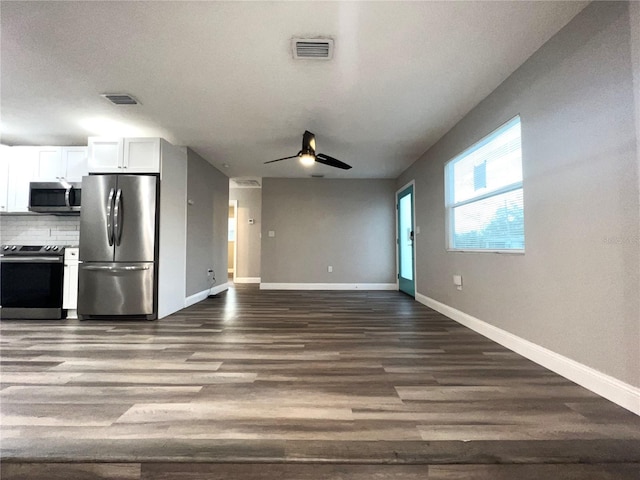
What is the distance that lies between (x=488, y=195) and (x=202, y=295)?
14.7 feet

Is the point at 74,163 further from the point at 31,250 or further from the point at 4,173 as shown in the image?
the point at 31,250

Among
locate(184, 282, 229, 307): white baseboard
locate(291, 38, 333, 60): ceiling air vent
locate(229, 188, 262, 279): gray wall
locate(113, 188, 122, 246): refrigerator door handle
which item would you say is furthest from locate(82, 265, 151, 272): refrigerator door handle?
locate(229, 188, 262, 279): gray wall

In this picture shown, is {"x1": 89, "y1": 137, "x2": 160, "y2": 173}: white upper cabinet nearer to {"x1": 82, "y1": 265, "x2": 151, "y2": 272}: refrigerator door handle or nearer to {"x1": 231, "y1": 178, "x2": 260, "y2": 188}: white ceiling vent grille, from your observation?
{"x1": 82, "y1": 265, "x2": 151, "y2": 272}: refrigerator door handle

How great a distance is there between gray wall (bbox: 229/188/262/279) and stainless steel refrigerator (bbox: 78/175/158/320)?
13.6ft

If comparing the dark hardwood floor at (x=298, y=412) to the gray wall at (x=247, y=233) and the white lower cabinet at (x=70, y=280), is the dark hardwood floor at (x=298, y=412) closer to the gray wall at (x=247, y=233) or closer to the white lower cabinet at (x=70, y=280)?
the white lower cabinet at (x=70, y=280)

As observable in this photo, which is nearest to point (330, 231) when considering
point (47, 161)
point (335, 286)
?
point (335, 286)

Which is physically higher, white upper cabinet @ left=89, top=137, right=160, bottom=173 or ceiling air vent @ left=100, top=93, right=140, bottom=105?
ceiling air vent @ left=100, top=93, right=140, bottom=105

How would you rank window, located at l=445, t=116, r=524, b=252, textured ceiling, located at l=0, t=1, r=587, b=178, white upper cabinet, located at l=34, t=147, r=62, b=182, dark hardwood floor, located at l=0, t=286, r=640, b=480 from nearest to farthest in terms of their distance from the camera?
1. dark hardwood floor, located at l=0, t=286, r=640, b=480
2. textured ceiling, located at l=0, t=1, r=587, b=178
3. window, located at l=445, t=116, r=524, b=252
4. white upper cabinet, located at l=34, t=147, r=62, b=182

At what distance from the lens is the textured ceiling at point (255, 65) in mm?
1837

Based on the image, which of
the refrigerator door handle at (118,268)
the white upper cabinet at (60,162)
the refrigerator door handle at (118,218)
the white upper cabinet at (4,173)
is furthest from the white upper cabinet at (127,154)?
the white upper cabinet at (4,173)

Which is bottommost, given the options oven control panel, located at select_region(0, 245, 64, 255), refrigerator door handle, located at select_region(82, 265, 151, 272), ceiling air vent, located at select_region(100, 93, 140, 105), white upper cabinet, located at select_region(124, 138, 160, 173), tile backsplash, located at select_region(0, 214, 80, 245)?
refrigerator door handle, located at select_region(82, 265, 151, 272)

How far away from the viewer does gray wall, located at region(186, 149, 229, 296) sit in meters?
4.51

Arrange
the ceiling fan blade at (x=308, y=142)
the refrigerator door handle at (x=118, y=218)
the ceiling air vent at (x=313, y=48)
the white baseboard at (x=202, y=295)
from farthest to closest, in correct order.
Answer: the white baseboard at (x=202, y=295) < the ceiling fan blade at (x=308, y=142) < the refrigerator door handle at (x=118, y=218) < the ceiling air vent at (x=313, y=48)

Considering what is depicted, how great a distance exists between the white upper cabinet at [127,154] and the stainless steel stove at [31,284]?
1.26 meters
